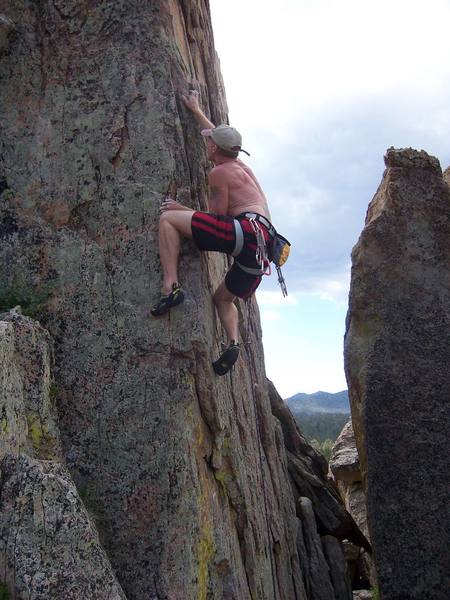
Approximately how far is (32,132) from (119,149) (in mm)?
1484

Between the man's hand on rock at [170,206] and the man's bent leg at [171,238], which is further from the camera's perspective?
the man's hand on rock at [170,206]

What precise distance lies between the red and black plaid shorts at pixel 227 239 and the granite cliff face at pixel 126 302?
40 cm

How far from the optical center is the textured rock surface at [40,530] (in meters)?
6.70

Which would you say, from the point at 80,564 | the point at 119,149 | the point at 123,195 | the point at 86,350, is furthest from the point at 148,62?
the point at 80,564

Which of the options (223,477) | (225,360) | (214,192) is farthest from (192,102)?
(223,477)

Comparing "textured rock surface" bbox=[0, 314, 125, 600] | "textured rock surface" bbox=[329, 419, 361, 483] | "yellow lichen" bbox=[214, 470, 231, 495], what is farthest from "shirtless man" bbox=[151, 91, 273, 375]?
"textured rock surface" bbox=[329, 419, 361, 483]

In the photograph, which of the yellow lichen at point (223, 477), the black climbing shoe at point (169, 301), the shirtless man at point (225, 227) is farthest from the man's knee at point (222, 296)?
the yellow lichen at point (223, 477)

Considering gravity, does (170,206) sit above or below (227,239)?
above

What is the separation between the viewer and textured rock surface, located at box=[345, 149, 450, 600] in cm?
1195

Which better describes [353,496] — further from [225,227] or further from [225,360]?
[225,227]

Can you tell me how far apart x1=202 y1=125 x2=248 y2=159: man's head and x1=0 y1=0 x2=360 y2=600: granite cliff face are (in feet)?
1.65

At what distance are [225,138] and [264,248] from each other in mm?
1805

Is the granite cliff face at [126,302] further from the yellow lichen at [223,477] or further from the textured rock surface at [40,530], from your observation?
the textured rock surface at [40,530]

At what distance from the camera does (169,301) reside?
9.52 meters
